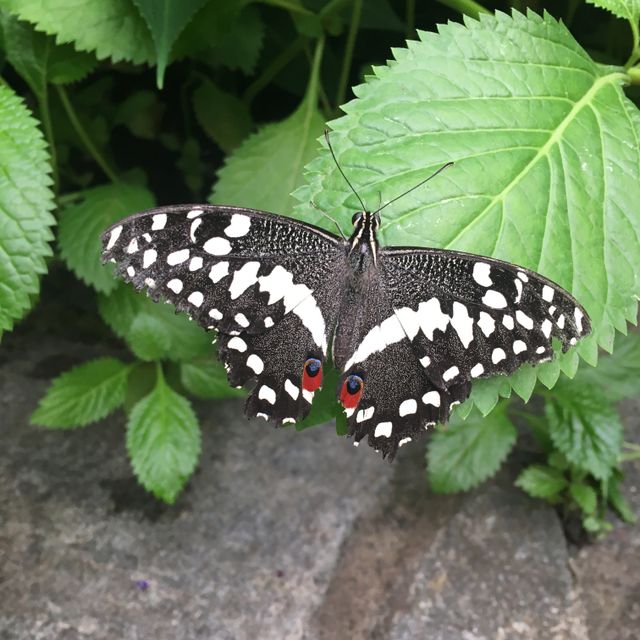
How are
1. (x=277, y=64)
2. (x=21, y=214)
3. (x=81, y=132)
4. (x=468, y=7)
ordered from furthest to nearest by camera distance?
(x=277, y=64) → (x=81, y=132) → (x=468, y=7) → (x=21, y=214)

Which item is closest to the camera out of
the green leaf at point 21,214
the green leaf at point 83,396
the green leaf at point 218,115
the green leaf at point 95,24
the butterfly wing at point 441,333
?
the butterfly wing at point 441,333

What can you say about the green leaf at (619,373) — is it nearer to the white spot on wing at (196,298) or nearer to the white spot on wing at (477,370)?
the white spot on wing at (477,370)

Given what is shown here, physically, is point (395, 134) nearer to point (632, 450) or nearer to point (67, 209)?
point (67, 209)

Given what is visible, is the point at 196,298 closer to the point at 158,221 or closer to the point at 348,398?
the point at 158,221

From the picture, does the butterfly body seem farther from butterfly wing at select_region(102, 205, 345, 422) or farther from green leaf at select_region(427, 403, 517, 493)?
green leaf at select_region(427, 403, 517, 493)

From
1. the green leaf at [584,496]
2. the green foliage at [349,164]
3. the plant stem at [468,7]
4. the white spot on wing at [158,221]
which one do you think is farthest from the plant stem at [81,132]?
the green leaf at [584,496]

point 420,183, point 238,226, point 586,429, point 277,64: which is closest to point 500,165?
point 420,183
